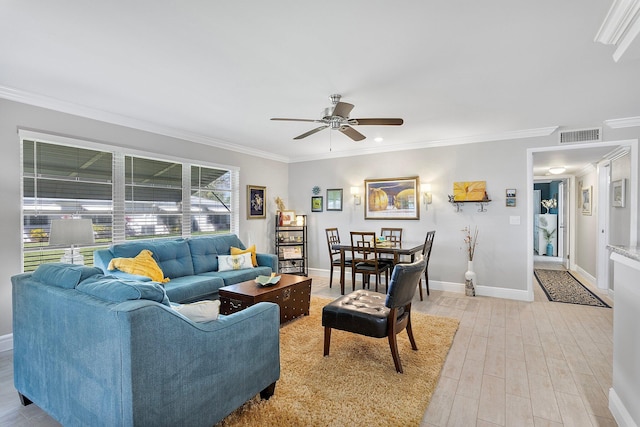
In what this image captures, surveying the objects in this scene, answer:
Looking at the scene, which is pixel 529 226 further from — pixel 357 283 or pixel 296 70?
pixel 296 70

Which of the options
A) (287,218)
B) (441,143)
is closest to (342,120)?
(441,143)

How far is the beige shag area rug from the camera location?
6.59 feet

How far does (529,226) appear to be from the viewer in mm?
4652

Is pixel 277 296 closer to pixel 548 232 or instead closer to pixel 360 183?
pixel 360 183

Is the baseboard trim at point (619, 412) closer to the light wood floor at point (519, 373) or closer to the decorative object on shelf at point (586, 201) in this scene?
the light wood floor at point (519, 373)

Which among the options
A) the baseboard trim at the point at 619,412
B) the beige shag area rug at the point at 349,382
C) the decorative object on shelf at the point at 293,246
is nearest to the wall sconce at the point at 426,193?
the decorative object on shelf at the point at 293,246

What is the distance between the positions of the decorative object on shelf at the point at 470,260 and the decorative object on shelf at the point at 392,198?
85 centimetres

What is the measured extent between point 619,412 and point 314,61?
3.20 meters

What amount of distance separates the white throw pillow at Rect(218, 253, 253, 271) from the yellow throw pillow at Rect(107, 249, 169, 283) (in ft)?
2.77

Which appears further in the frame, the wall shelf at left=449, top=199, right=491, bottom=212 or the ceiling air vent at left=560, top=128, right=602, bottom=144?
the wall shelf at left=449, top=199, right=491, bottom=212

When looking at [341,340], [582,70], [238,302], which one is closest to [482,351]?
[341,340]

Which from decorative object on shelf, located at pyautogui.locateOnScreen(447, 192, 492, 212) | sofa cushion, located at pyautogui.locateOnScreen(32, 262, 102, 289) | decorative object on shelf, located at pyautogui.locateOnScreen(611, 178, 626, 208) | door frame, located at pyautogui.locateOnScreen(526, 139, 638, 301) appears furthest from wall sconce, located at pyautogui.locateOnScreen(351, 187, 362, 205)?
sofa cushion, located at pyautogui.locateOnScreen(32, 262, 102, 289)

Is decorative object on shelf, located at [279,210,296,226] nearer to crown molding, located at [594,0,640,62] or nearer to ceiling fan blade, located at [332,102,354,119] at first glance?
ceiling fan blade, located at [332,102,354,119]

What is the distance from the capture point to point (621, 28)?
6.54 ft
